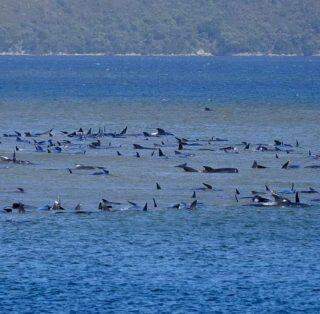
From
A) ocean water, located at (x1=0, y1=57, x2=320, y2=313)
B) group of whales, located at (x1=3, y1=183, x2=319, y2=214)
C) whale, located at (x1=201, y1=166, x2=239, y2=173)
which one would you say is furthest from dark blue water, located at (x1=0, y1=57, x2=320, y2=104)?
group of whales, located at (x1=3, y1=183, x2=319, y2=214)

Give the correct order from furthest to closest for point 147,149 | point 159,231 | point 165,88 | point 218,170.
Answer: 1. point 165,88
2. point 147,149
3. point 218,170
4. point 159,231

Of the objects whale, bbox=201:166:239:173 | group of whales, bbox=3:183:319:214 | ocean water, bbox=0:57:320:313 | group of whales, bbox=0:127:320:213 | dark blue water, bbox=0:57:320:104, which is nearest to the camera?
ocean water, bbox=0:57:320:313

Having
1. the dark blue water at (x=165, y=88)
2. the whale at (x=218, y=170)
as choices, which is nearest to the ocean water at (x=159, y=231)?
the whale at (x=218, y=170)

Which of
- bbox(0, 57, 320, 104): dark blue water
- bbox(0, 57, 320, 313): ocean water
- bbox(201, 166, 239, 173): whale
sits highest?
bbox(0, 57, 320, 104): dark blue water

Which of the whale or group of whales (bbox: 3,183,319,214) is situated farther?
the whale

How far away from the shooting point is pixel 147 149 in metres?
56.1

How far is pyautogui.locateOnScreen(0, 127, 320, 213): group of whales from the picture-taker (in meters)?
39.2

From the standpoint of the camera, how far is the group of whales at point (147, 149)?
39.2 meters

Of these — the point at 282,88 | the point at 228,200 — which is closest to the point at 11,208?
the point at 228,200

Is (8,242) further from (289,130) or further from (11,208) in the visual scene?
(289,130)

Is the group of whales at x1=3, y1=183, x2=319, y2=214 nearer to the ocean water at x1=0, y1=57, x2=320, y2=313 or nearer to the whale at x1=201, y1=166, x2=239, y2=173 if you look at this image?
the ocean water at x1=0, y1=57, x2=320, y2=313

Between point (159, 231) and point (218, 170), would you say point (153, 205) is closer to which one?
point (159, 231)

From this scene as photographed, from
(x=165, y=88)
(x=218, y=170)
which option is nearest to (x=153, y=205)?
(x=218, y=170)

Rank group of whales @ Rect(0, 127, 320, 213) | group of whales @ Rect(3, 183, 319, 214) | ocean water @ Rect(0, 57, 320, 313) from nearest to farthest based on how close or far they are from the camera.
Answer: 1. ocean water @ Rect(0, 57, 320, 313)
2. group of whales @ Rect(3, 183, 319, 214)
3. group of whales @ Rect(0, 127, 320, 213)
